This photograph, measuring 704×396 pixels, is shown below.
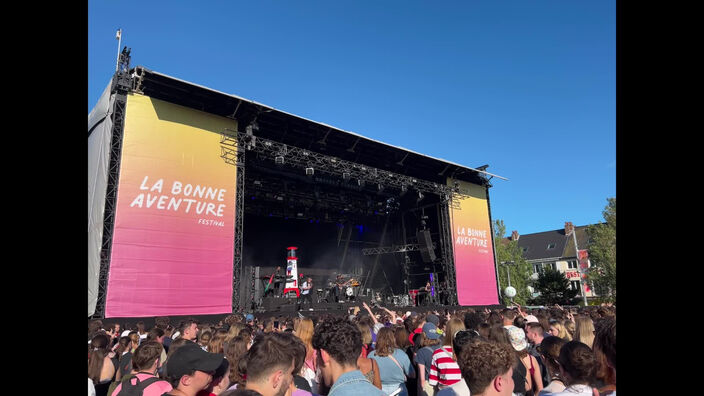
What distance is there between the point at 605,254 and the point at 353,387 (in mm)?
40332

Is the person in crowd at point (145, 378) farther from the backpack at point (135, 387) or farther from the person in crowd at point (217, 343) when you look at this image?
the person in crowd at point (217, 343)

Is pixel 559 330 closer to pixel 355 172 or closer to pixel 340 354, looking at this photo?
pixel 340 354

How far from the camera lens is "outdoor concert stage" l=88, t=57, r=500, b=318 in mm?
14422

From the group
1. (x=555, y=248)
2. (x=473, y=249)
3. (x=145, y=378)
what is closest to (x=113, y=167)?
(x=145, y=378)

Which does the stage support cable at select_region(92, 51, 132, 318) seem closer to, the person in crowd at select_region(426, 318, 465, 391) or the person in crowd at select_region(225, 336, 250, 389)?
the person in crowd at select_region(225, 336, 250, 389)

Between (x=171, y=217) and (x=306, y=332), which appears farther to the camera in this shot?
(x=171, y=217)

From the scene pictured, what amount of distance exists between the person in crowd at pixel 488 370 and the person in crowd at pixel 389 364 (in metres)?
1.45

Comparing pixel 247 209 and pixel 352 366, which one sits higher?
pixel 247 209

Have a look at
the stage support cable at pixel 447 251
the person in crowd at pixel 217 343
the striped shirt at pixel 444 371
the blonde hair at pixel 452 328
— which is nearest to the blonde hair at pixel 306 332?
the person in crowd at pixel 217 343

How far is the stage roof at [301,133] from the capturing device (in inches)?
628

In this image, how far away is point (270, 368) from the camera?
A: 7.50 ft
